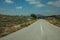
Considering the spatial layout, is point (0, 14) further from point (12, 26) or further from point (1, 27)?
point (12, 26)

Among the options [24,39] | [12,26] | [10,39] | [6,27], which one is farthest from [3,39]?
[12,26]

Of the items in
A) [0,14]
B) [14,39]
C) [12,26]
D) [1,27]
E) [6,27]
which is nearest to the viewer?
[14,39]

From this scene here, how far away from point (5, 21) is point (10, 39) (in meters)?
2.85

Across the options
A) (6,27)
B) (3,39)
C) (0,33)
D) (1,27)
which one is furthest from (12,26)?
(3,39)

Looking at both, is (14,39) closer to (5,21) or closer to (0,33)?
(0,33)

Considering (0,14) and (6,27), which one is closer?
(0,14)

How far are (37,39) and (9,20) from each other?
3.59m

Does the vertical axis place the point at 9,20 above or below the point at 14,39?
above

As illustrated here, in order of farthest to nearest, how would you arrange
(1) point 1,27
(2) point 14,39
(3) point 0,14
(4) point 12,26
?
1. (4) point 12,26
2. (1) point 1,27
3. (3) point 0,14
4. (2) point 14,39

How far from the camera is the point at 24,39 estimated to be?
832 cm

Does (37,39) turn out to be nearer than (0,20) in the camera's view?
Yes

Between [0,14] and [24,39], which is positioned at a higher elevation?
[0,14]

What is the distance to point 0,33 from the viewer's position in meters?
9.77

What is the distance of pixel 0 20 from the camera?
9.88 metres
